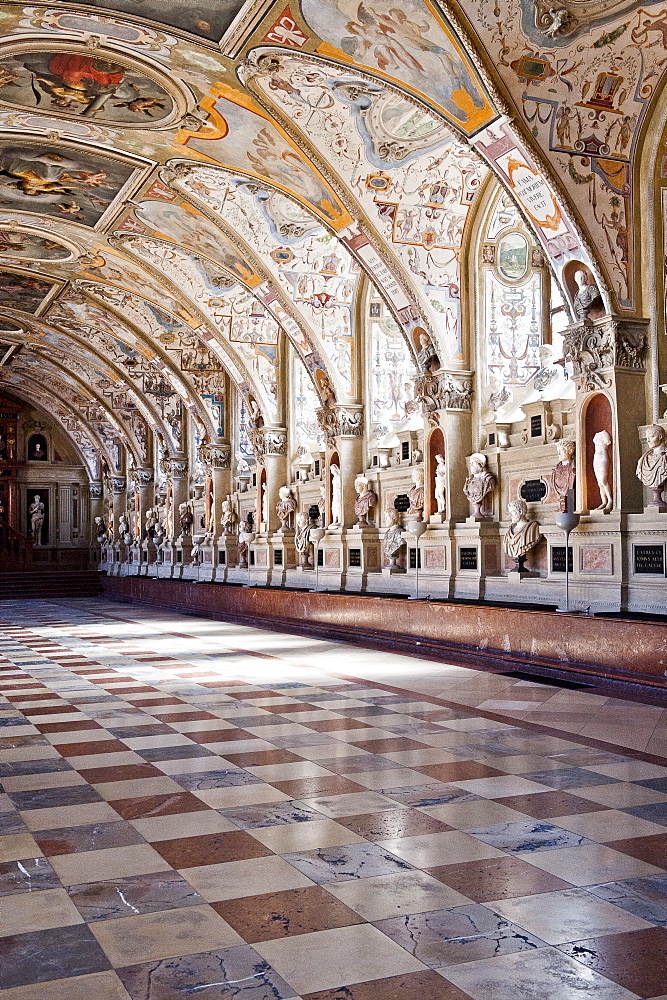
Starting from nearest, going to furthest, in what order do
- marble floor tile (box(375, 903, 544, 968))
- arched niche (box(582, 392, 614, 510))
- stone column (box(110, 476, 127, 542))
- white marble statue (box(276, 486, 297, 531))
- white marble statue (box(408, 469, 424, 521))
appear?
marble floor tile (box(375, 903, 544, 968)) < arched niche (box(582, 392, 614, 510)) < white marble statue (box(408, 469, 424, 521)) < white marble statue (box(276, 486, 297, 531)) < stone column (box(110, 476, 127, 542))

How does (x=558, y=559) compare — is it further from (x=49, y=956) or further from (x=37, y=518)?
(x=37, y=518)

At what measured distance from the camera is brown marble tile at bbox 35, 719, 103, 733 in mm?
7762

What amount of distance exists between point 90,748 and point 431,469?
9.49 metres

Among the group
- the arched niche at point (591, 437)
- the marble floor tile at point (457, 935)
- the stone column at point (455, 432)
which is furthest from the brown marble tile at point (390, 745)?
the stone column at point (455, 432)

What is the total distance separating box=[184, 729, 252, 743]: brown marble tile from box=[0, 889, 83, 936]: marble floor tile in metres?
3.22

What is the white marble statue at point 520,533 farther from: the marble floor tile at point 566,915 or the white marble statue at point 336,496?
the marble floor tile at point 566,915

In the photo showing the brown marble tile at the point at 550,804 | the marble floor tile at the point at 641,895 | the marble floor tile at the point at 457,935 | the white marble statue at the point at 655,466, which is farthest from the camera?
the white marble statue at the point at 655,466

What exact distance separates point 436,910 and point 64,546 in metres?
37.7

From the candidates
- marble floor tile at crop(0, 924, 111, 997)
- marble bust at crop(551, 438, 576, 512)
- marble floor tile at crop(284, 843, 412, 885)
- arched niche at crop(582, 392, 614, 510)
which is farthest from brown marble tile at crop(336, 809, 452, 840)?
marble bust at crop(551, 438, 576, 512)

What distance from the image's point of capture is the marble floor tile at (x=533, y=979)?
3062 millimetres

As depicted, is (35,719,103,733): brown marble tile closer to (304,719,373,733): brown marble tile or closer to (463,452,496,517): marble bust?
(304,719,373,733): brown marble tile

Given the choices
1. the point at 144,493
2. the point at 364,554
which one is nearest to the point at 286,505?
the point at 364,554

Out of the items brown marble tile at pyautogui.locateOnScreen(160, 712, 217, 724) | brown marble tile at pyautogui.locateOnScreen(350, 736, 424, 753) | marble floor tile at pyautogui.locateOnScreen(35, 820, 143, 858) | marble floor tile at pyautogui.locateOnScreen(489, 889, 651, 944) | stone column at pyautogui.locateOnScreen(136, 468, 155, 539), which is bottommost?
brown marble tile at pyautogui.locateOnScreen(160, 712, 217, 724)

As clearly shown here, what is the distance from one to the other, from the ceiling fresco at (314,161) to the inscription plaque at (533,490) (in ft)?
7.89
